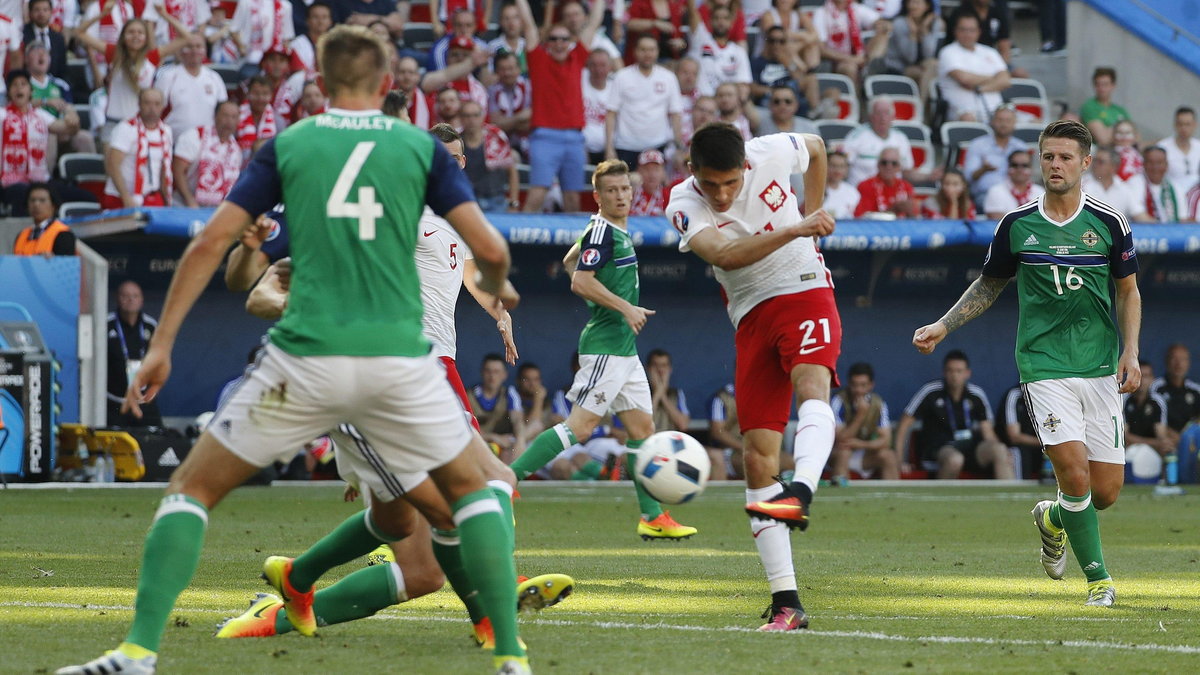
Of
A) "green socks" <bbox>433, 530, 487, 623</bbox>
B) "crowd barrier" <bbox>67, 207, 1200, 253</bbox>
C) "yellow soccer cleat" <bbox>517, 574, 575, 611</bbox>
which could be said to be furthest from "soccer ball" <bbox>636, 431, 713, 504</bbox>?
"crowd barrier" <bbox>67, 207, 1200, 253</bbox>

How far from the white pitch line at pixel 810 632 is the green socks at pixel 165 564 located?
1947 mm

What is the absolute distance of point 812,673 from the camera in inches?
214

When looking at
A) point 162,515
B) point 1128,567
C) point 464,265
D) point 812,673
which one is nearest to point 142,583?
point 162,515

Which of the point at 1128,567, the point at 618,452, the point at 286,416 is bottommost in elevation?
the point at 618,452

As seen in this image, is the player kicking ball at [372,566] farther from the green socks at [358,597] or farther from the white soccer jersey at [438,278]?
the white soccer jersey at [438,278]

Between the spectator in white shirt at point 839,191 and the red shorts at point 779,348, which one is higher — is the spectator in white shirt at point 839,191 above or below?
below

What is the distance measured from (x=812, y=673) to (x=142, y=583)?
80.7 inches

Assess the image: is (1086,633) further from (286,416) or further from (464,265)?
(464,265)

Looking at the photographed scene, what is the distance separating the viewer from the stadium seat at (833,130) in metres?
20.9

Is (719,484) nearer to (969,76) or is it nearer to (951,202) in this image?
(951,202)

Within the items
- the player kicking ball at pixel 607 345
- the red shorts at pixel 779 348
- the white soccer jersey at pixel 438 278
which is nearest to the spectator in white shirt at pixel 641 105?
the player kicking ball at pixel 607 345

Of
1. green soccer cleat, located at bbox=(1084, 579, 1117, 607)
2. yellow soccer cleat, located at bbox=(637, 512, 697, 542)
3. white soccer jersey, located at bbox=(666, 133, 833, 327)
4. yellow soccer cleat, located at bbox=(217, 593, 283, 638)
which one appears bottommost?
yellow soccer cleat, located at bbox=(637, 512, 697, 542)

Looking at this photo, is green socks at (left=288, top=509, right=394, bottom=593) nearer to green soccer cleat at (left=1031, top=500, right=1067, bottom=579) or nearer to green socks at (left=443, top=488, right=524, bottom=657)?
green socks at (left=443, top=488, right=524, bottom=657)

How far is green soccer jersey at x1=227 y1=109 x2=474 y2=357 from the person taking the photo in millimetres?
4988
